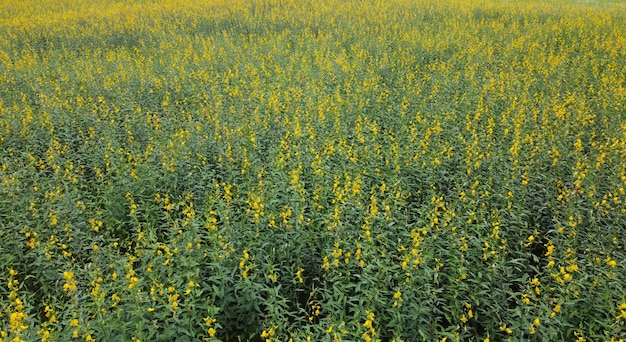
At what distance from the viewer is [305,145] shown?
19.3 ft

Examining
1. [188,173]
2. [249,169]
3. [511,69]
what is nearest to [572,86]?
[511,69]

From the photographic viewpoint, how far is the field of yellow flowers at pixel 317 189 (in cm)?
332

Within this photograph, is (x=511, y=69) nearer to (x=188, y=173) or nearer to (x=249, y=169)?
(x=249, y=169)

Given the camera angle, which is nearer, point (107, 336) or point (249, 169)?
point (107, 336)

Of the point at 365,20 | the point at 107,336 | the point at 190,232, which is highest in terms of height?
the point at 365,20

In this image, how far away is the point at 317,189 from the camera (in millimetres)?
4543

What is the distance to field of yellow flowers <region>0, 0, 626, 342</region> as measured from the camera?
131 inches

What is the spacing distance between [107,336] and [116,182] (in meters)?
2.77

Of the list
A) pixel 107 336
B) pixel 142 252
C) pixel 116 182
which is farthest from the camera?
pixel 116 182

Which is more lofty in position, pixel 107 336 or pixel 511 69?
pixel 511 69

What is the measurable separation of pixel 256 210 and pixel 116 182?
7.35 ft

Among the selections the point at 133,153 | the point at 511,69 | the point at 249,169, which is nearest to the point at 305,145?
the point at 249,169

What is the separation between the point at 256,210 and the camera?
419cm

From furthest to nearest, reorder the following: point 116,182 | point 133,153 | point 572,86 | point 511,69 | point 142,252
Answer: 1. point 511,69
2. point 572,86
3. point 133,153
4. point 116,182
5. point 142,252
